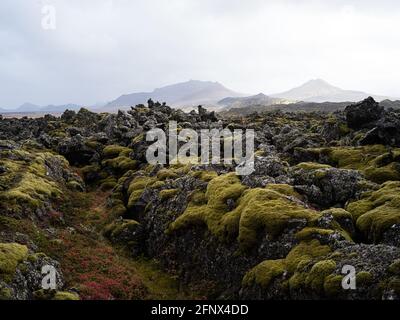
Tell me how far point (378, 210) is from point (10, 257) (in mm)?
29024

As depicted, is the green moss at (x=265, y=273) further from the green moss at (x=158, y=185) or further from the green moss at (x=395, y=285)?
the green moss at (x=158, y=185)

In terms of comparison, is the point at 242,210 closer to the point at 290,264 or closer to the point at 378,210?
the point at 290,264

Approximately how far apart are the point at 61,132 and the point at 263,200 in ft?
280

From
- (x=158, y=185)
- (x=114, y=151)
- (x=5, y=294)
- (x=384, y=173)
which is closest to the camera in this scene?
(x=5, y=294)

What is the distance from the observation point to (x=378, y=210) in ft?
112

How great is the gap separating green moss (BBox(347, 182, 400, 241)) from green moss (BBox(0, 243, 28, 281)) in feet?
87.8

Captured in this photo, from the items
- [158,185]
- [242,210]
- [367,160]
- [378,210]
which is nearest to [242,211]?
[242,210]

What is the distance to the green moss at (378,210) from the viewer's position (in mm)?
31797

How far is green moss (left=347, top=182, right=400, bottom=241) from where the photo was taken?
104 ft

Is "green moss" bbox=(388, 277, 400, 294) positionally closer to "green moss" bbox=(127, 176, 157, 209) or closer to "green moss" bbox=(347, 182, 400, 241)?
"green moss" bbox=(347, 182, 400, 241)

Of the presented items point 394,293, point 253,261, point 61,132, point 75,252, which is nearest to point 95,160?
point 61,132

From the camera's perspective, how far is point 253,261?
110 ft

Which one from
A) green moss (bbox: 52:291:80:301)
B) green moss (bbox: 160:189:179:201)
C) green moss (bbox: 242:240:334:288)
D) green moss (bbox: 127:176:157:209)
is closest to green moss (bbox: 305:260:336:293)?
green moss (bbox: 242:240:334:288)
